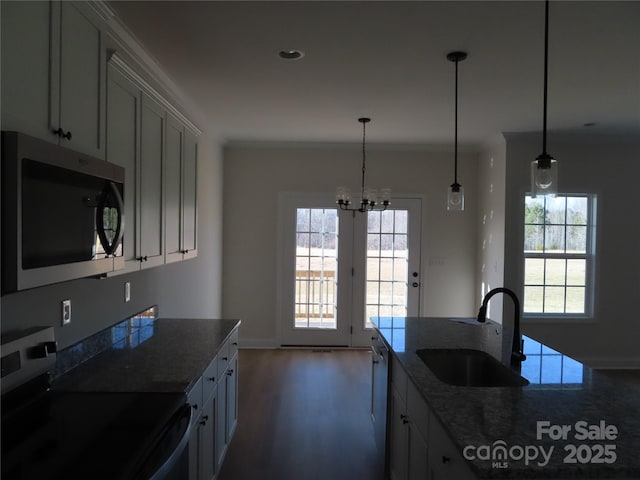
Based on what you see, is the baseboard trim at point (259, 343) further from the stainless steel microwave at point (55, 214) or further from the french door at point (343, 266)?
the stainless steel microwave at point (55, 214)

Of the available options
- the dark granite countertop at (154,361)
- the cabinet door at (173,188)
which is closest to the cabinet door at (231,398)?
the dark granite countertop at (154,361)

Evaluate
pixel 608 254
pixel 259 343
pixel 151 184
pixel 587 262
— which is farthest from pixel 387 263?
pixel 151 184

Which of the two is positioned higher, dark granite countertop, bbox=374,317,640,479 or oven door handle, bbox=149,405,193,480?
dark granite countertop, bbox=374,317,640,479

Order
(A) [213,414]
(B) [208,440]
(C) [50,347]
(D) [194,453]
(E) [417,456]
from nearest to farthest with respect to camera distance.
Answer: (C) [50,347]
(E) [417,456]
(D) [194,453]
(B) [208,440]
(A) [213,414]

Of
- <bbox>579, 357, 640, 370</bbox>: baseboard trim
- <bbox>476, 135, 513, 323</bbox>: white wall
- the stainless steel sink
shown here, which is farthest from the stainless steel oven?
<bbox>579, 357, 640, 370</bbox>: baseboard trim

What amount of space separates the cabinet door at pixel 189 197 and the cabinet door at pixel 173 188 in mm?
98

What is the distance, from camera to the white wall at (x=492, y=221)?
4723 millimetres

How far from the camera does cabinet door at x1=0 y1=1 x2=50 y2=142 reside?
3.88ft

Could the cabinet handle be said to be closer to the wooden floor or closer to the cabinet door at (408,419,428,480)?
the cabinet door at (408,419,428,480)

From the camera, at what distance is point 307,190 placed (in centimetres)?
538

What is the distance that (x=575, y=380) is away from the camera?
183 centimetres

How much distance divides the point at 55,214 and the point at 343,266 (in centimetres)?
421

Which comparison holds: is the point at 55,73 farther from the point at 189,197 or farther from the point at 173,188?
the point at 189,197

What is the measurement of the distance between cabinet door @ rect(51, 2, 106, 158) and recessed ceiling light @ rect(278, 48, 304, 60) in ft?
3.69
